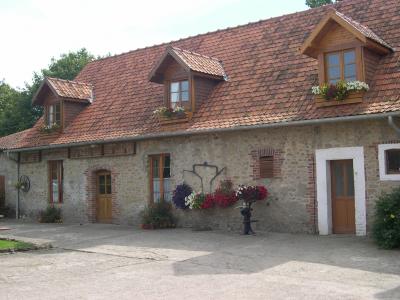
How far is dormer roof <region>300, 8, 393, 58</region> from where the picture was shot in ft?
42.5

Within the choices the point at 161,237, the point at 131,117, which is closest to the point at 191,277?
the point at 161,237

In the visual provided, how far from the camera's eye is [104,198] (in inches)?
739

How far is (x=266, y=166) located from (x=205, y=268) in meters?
5.28

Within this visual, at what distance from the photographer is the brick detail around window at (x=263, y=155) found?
1409 cm

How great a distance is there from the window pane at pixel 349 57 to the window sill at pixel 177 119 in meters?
5.01

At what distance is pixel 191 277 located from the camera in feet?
29.2

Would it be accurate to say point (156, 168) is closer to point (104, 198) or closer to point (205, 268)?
point (104, 198)

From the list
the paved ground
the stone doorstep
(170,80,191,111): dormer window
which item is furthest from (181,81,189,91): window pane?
the stone doorstep

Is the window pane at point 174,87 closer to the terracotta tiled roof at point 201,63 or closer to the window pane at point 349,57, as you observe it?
the terracotta tiled roof at point 201,63

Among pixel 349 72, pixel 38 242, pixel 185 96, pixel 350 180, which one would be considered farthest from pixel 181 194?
pixel 349 72

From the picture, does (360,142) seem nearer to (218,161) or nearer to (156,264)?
(218,161)

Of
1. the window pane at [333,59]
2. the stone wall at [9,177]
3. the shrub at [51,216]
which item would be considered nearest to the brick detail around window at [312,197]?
the window pane at [333,59]

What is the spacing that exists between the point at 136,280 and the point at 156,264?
1.52 metres

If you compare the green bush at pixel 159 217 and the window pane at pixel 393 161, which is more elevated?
the window pane at pixel 393 161
